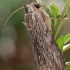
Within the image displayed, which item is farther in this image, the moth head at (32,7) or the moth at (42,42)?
the moth head at (32,7)

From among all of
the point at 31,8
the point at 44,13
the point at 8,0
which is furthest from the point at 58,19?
the point at 8,0

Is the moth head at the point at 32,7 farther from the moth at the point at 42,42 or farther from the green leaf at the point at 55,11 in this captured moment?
the green leaf at the point at 55,11

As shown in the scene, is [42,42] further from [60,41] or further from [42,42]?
[60,41]

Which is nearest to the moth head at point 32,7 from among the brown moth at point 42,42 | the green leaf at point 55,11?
the brown moth at point 42,42

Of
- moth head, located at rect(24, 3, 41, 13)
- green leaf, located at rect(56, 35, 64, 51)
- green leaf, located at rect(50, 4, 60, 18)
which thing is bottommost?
green leaf, located at rect(56, 35, 64, 51)

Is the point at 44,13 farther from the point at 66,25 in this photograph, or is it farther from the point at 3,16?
the point at 66,25

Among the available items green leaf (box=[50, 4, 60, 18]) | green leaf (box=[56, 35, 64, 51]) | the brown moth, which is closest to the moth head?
the brown moth

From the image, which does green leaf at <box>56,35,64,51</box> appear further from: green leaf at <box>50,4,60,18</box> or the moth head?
the moth head

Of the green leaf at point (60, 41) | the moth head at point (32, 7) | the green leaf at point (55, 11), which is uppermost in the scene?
the moth head at point (32, 7)

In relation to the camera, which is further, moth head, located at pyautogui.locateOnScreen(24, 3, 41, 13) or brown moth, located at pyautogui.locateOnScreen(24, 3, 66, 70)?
moth head, located at pyautogui.locateOnScreen(24, 3, 41, 13)
